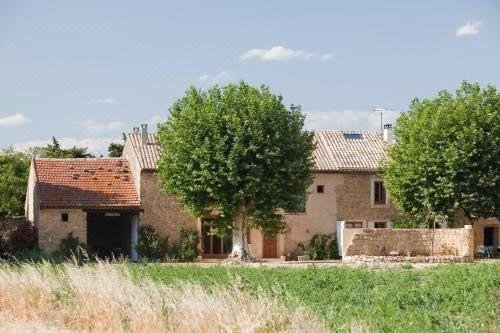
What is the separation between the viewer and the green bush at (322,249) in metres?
42.4

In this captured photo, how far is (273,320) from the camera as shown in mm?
13320

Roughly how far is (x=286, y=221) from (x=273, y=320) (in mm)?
29403

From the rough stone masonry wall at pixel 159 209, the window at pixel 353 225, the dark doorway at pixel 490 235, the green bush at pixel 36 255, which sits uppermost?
the rough stone masonry wall at pixel 159 209

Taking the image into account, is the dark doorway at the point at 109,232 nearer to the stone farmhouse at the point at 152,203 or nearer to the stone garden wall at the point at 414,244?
the stone farmhouse at the point at 152,203

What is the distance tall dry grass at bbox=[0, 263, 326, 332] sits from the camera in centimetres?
1350

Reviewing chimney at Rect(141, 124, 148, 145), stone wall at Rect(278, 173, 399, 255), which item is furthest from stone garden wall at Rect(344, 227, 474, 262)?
chimney at Rect(141, 124, 148, 145)

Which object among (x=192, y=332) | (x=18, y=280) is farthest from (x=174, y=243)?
(x=192, y=332)

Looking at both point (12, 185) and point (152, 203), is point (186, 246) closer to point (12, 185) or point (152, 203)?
point (152, 203)

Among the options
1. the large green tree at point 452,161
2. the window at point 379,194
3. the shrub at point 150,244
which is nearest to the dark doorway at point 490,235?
the large green tree at point 452,161

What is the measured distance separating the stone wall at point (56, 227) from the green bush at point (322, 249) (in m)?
10.8

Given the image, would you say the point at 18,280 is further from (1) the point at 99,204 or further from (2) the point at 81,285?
(1) the point at 99,204

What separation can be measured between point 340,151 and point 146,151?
32.3 ft

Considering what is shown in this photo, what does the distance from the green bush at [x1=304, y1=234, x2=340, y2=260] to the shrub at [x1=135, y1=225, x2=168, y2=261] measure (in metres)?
7.01

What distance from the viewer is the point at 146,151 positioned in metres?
43.0
